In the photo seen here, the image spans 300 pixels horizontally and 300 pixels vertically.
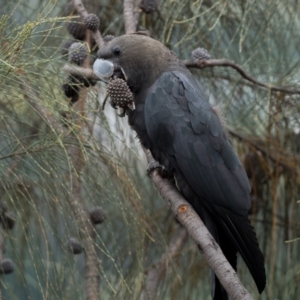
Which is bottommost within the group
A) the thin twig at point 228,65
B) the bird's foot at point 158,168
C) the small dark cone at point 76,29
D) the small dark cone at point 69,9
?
the bird's foot at point 158,168

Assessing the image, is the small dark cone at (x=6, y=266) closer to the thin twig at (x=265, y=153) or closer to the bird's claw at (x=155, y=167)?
the bird's claw at (x=155, y=167)

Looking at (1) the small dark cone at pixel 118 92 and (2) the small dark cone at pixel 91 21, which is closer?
(1) the small dark cone at pixel 118 92

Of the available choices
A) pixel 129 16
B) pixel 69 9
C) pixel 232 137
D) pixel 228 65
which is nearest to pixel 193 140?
pixel 228 65

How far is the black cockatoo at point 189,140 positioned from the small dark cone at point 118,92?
0.37 feet

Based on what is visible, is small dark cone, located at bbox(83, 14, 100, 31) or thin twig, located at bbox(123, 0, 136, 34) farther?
thin twig, located at bbox(123, 0, 136, 34)

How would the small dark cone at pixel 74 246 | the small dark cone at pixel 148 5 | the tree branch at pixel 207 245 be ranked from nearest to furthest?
1. the tree branch at pixel 207 245
2. the small dark cone at pixel 74 246
3. the small dark cone at pixel 148 5

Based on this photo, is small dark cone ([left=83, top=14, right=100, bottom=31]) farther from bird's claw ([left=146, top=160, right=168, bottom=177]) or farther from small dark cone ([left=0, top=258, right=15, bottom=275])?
small dark cone ([left=0, top=258, right=15, bottom=275])

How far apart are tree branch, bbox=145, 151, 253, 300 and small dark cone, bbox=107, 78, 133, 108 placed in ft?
0.72

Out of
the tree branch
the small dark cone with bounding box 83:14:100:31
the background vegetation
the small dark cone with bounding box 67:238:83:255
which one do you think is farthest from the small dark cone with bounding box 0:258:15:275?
the small dark cone with bounding box 83:14:100:31

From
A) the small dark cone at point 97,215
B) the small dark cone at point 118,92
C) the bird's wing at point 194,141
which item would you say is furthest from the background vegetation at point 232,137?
the small dark cone at point 118,92

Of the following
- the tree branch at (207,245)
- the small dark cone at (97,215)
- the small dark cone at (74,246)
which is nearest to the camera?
the tree branch at (207,245)

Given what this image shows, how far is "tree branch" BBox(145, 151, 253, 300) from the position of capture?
1.16 metres

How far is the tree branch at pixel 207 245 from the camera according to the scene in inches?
45.6

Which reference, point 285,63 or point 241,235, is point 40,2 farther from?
point 241,235
